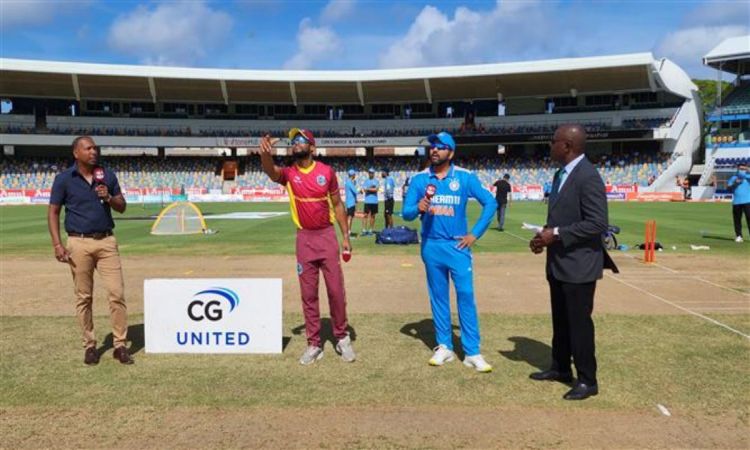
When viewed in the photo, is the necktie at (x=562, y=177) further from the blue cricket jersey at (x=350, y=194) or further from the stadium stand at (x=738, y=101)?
the stadium stand at (x=738, y=101)

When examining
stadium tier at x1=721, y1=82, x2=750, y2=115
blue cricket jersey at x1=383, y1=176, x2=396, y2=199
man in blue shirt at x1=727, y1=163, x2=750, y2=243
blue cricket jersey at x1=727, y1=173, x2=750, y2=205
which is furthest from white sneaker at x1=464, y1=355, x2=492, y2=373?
stadium tier at x1=721, y1=82, x2=750, y2=115

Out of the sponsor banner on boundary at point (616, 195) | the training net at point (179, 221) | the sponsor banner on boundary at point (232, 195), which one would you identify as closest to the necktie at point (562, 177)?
the training net at point (179, 221)

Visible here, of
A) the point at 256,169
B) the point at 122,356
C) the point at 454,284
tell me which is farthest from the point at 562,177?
the point at 256,169

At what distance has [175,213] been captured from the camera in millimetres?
20203

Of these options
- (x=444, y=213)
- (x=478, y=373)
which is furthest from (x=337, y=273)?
(x=478, y=373)

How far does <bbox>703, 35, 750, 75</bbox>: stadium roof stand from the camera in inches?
2190

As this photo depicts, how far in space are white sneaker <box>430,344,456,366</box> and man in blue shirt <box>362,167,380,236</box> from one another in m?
10.8

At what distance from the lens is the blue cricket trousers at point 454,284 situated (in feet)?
17.8

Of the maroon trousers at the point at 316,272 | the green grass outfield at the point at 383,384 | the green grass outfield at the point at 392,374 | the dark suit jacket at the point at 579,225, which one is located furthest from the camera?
the maroon trousers at the point at 316,272

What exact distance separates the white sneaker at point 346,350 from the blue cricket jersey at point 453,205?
140cm

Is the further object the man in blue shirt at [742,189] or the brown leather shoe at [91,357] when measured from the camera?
the man in blue shirt at [742,189]

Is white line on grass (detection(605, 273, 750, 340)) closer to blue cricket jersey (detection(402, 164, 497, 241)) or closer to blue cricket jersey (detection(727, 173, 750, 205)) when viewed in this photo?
blue cricket jersey (detection(402, 164, 497, 241))

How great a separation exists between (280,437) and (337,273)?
2102 millimetres

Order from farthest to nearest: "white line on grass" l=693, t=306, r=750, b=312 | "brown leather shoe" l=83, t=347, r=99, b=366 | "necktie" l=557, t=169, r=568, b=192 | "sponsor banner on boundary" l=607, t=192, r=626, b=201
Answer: "sponsor banner on boundary" l=607, t=192, r=626, b=201 < "white line on grass" l=693, t=306, r=750, b=312 < "brown leather shoe" l=83, t=347, r=99, b=366 < "necktie" l=557, t=169, r=568, b=192
